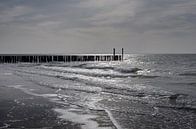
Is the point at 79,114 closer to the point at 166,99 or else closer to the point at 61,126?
the point at 61,126

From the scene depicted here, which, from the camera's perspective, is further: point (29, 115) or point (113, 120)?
point (29, 115)

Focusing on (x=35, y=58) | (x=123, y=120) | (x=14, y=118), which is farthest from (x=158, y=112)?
(x=35, y=58)

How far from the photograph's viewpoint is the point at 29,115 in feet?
32.9

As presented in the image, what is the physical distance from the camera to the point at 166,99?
14.0 metres

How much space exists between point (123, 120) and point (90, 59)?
7419cm

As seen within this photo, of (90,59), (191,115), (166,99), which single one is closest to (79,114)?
(191,115)

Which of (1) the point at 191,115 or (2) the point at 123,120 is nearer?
(2) the point at 123,120

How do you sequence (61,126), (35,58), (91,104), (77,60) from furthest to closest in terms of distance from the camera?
(77,60) → (35,58) → (91,104) → (61,126)

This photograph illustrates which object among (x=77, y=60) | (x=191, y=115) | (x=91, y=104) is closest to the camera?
(x=191, y=115)

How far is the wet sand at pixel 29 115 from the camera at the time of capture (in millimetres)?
8586

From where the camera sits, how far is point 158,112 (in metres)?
10.8

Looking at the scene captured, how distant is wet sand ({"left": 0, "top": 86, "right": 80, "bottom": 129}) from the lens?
8586 mm

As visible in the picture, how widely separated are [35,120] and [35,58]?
2485 inches

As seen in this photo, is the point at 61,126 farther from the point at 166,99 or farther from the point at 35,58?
the point at 35,58
